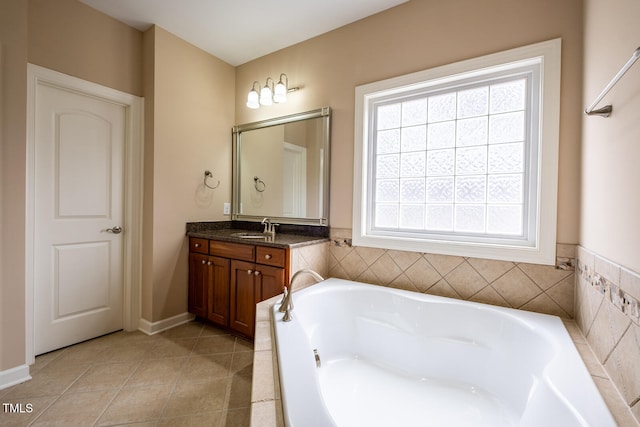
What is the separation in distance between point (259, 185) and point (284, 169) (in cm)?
37

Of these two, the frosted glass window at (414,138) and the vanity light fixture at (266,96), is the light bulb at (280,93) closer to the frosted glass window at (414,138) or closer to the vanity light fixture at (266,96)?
the vanity light fixture at (266,96)

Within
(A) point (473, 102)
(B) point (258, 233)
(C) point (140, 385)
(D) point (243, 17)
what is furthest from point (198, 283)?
(A) point (473, 102)

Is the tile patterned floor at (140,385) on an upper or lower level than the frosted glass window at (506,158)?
lower

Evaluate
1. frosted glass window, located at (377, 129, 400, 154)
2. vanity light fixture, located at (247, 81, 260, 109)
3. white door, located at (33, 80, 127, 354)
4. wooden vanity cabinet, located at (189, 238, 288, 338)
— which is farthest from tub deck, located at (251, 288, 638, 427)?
vanity light fixture, located at (247, 81, 260, 109)

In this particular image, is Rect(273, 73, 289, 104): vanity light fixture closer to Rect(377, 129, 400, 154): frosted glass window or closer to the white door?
Rect(377, 129, 400, 154): frosted glass window

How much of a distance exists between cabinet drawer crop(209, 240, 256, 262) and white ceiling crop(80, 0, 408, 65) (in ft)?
6.02

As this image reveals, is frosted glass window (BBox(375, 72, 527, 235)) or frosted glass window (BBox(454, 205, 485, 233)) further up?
frosted glass window (BBox(375, 72, 527, 235))

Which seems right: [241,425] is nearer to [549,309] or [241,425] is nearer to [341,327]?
[341,327]

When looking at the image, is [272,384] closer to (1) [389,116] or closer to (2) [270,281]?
(2) [270,281]

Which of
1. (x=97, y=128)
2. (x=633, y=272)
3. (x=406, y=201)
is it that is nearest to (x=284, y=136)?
(x=406, y=201)

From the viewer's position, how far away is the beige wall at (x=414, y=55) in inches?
60.0

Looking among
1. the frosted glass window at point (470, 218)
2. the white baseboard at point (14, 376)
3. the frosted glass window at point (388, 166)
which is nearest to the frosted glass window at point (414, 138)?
the frosted glass window at point (388, 166)

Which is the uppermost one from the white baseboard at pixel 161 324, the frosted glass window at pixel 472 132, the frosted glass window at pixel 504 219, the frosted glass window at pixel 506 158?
the frosted glass window at pixel 472 132

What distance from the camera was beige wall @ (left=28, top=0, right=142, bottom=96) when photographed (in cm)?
193
